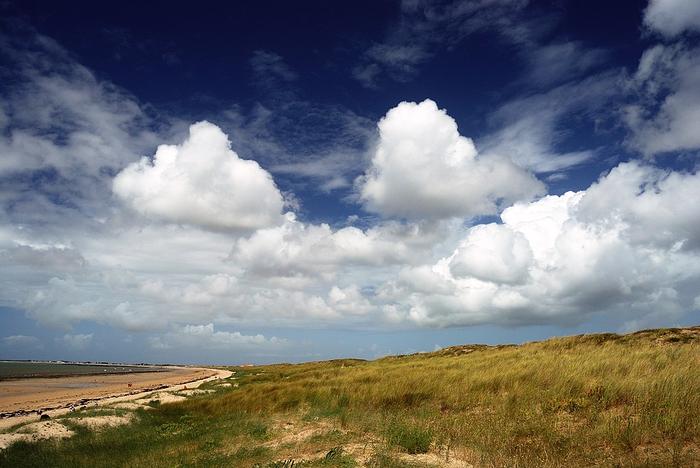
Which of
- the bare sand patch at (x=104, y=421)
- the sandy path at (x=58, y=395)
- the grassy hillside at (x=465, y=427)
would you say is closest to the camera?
the grassy hillside at (x=465, y=427)

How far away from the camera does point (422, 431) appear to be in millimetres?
10172

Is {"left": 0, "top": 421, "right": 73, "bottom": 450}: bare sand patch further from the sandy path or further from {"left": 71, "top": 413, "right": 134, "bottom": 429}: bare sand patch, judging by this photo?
the sandy path

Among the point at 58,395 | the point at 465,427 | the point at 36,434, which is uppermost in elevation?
the point at 465,427

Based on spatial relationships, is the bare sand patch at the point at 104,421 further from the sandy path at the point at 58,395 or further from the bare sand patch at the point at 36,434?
the sandy path at the point at 58,395

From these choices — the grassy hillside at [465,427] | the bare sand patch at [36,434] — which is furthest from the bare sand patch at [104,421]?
the grassy hillside at [465,427]

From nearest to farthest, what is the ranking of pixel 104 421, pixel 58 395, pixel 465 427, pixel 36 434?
pixel 465 427 → pixel 36 434 → pixel 104 421 → pixel 58 395

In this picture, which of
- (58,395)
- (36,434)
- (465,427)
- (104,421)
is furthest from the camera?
(58,395)

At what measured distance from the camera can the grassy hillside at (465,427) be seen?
8.21m

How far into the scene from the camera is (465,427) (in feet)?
34.9

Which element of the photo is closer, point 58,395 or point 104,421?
point 104,421

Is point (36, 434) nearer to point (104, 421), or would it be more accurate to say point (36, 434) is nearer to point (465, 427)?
point (104, 421)

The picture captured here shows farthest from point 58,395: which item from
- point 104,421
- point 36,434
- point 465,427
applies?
point 465,427

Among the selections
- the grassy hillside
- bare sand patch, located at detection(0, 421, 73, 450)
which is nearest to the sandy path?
bare sand patch, located at detection(0, 421, 73, 450)

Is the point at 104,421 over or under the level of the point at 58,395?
over
